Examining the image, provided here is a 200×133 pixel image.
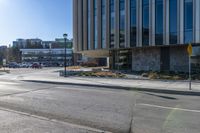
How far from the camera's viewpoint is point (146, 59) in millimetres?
40031

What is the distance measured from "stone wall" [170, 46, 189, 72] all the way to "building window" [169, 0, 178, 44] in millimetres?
2968

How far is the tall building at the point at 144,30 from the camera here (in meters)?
33.8

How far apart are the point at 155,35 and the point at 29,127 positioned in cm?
2992

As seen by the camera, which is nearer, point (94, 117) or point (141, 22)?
point (94, 117)

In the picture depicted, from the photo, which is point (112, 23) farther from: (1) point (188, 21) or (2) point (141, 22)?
(1) point (188, 21)

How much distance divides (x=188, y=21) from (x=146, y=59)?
27.8ft

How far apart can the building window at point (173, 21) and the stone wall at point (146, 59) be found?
428 cm

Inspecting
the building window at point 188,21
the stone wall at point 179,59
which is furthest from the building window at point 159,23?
the building window at point 188,21

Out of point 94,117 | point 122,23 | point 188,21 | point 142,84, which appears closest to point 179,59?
point 188,21

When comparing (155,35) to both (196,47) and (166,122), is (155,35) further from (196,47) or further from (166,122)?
(166,122)

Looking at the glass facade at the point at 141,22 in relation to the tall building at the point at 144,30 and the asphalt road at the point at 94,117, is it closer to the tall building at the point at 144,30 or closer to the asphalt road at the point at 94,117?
the tall building at the point at 144,30

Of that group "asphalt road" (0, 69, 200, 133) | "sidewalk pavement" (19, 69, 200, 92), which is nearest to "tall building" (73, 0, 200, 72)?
"sidewalk pavement" (19, 69, 200, 92)

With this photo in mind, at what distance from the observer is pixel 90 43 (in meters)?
44.7

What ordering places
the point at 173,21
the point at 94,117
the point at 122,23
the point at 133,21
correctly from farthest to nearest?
1. the point at 122,23
2. the point at 133,21
3. the point at 173,21
4. the point at 94,117
